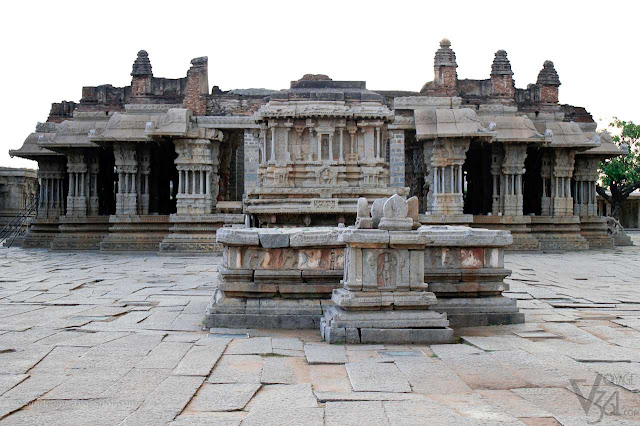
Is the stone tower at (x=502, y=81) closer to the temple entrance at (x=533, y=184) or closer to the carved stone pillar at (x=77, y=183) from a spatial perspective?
the temple entrance at (x=533, y=184)

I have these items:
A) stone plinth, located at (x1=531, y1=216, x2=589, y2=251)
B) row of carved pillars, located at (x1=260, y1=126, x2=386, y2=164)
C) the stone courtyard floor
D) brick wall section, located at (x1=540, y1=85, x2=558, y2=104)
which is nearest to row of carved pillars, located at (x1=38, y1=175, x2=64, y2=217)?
row of carved pillars, located at (x1=260, y1=126, x2=386, y2=164)

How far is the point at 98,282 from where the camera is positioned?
10.7m

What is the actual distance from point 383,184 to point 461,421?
424 inches

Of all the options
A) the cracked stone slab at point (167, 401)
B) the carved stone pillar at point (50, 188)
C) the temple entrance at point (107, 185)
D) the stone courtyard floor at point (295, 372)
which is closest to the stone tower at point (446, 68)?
the temple entrance at point (107, 185)

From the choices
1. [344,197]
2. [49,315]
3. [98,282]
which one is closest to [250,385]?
[49,315]

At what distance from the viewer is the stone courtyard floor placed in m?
3.61

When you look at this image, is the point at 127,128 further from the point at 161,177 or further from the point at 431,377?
the point at 431,377

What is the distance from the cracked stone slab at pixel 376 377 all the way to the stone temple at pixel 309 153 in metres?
9.29

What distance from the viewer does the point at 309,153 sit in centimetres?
1434

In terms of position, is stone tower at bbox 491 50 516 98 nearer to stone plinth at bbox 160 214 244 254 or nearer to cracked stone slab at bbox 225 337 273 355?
stone plinth at bbox 160 214 244 254

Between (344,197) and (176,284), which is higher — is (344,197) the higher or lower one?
the higher one

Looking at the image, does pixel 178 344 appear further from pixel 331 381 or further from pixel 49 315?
pixel 49 315

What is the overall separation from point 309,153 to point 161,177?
9322mm

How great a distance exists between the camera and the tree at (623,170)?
31562 millimetres
